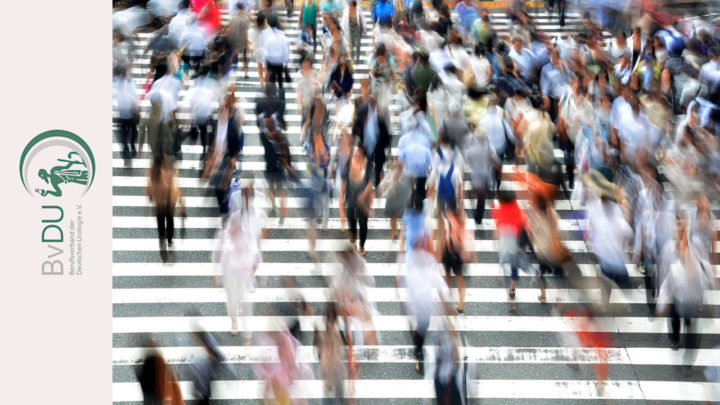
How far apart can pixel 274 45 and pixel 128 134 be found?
10.8 feet

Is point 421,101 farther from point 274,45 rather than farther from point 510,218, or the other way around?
point 274,45

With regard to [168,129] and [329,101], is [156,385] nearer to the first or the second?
[168,129]

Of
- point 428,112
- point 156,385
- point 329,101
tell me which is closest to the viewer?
point 156,385

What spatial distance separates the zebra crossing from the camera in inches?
356

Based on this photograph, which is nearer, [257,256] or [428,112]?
[257,256]

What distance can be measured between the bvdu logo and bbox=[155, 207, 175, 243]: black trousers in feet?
8.62

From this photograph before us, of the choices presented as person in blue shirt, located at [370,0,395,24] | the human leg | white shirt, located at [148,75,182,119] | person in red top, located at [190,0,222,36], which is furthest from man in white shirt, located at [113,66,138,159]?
person in blue shirt, located at [370,0,395,24]

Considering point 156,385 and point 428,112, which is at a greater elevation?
point 428,112

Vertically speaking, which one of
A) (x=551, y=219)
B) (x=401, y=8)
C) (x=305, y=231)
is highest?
(x=401, y=8)

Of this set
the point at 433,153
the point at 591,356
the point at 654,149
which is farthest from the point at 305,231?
the point at 654,149

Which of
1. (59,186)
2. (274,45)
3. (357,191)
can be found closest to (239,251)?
(59,186)

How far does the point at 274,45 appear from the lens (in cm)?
1477

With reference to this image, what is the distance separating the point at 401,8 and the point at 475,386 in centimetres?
1100

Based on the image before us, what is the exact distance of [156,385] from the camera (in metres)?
7.18
